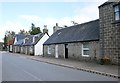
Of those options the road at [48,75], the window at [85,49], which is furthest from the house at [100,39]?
the road at [48,75]

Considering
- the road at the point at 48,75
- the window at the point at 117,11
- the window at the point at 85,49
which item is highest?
the window at the point at 117,11

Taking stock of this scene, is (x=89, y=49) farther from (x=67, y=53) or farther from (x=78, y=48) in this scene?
(x=67, y=53)

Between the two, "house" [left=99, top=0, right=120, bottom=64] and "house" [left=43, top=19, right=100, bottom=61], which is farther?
"house" [left=43, top=19, right=100, bottom=61]

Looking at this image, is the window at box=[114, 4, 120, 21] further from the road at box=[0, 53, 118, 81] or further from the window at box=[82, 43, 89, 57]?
the road at box=[0, 53, 118, 81]

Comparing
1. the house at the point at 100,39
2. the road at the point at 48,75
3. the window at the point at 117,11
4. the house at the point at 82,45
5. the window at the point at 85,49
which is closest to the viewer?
the road at the point at 48,75

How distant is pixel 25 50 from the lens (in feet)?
195

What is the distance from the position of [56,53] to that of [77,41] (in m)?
8.61

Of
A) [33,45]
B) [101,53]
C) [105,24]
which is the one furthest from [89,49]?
[33,45]

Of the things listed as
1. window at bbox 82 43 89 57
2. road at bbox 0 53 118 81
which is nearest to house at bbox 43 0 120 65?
window at bbox 82 43 89 57

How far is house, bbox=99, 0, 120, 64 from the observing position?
19.8 meters

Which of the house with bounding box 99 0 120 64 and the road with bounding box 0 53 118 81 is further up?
the house with bounding box 99 0 120 64

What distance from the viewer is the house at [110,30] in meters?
19.8

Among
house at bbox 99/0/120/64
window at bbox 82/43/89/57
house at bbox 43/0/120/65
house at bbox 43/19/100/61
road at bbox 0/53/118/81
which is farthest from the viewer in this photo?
window at bbox 82/43/89/57

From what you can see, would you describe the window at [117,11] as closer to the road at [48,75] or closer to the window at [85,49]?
the window at [85,49]
